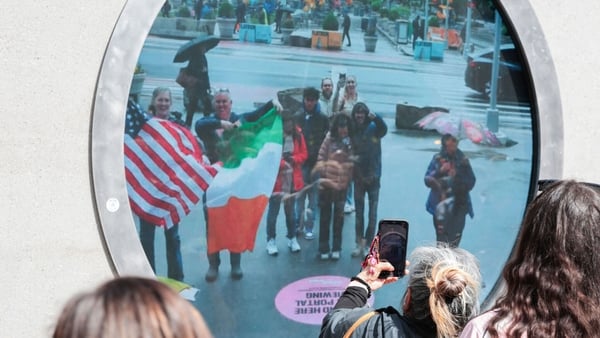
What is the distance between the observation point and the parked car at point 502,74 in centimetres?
394

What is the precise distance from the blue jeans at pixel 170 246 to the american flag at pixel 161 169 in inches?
1.1

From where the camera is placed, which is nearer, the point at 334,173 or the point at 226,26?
the point at 226,26

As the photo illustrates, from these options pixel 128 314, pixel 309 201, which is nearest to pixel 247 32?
pixel 309 201

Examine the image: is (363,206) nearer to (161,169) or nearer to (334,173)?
(334,173)

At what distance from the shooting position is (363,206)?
3832mm

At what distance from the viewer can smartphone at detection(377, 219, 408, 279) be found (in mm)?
2543

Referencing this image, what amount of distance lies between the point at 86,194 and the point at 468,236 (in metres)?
1.83

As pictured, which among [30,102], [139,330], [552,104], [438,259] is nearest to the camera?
[139,330]

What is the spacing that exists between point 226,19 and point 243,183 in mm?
722

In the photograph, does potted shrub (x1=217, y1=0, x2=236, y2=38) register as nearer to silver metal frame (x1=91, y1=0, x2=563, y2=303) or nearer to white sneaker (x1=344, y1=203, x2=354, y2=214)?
silver metal frame (x1=91, y1=0, x2=563, y2=303)

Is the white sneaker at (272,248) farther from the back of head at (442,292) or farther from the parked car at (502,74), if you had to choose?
the back of head at (442,292)

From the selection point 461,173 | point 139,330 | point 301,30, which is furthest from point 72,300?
point 461,173

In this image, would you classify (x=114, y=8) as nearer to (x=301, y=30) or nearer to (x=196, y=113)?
(x=196, y=113)

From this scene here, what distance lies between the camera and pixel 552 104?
153 inches
